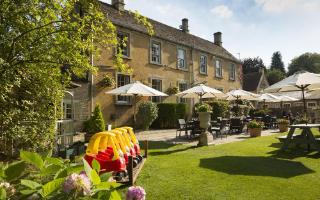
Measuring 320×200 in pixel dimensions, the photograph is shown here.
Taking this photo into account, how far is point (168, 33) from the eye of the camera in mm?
24609

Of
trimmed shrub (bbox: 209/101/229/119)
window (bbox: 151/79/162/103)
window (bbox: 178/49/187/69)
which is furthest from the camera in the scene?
window (bbox: 178/49/187/69)

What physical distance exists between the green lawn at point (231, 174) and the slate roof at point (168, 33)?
12441mm

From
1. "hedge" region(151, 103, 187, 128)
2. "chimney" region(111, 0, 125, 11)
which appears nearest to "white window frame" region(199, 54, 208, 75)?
"hedge" region(151, 103, 187, 128)

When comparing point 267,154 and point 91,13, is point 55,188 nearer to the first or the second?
point 91,13

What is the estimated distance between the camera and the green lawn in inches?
216

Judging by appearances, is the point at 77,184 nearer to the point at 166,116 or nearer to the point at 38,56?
the point at 38,56

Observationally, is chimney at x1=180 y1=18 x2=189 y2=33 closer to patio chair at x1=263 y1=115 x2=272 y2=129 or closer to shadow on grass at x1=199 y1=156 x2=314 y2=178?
patio chair at x1=263 y1=115 x2=272 y2=129

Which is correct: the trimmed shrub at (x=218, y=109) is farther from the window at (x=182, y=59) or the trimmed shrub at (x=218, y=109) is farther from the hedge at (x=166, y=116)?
the window at (x=182, y=59)

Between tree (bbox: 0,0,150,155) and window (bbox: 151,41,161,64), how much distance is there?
50.4ft

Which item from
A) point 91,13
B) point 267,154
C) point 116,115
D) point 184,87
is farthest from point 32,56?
point 184,87

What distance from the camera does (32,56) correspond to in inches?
219

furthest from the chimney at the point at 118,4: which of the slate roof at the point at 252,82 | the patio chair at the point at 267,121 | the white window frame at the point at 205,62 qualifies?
the slate roof at the point at 252,82

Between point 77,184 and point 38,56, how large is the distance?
→ 4.87 metres

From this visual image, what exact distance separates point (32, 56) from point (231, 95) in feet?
52.5
